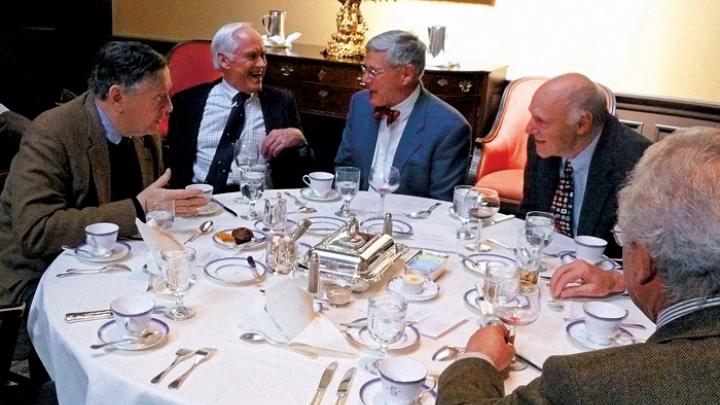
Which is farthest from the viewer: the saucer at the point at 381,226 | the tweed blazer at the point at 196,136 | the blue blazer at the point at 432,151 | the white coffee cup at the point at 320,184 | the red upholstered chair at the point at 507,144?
the red upholstered chair at the point at 507,144

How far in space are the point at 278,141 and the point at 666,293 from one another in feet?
7.09

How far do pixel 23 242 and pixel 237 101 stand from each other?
1431 millimetres

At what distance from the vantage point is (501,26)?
182 inches

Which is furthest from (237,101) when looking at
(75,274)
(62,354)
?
(62,354)

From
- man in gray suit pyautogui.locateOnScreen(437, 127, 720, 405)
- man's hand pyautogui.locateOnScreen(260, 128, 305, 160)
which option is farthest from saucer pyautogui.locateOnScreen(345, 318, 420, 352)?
man's hand pyautogui.locateOnScreen(260, 128, 305, 160)

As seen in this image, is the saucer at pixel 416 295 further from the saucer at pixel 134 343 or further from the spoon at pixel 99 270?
the spoon at pixel 99 270

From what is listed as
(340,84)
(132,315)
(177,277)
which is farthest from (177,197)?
(340,84)

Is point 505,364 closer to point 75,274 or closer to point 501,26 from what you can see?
point 75,274

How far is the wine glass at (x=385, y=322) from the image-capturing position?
1494 millimetres

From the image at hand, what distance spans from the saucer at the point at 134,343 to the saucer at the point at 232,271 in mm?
271

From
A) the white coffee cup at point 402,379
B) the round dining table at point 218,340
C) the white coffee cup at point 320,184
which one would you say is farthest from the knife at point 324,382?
the white coffee cup at point 320,184

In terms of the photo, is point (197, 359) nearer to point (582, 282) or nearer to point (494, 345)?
point (494, 345)

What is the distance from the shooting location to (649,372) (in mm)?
1060

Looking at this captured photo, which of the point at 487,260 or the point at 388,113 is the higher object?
the point at 388,113
